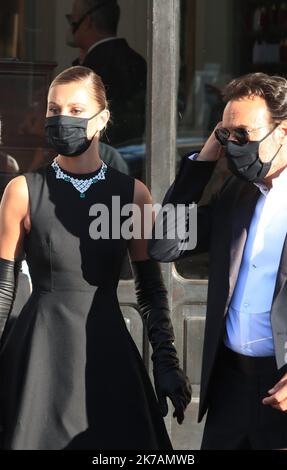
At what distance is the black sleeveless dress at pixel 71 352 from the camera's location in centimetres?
343

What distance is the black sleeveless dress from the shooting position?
3.43 m

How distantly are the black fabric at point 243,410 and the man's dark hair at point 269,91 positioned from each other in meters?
0.77

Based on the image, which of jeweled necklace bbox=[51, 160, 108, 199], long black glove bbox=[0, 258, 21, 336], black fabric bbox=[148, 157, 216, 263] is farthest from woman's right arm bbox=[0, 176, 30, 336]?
black fabric bbox=[148, 157, 216, 263]

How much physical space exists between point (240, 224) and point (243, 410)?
0.59 metres

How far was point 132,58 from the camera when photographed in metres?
5.10

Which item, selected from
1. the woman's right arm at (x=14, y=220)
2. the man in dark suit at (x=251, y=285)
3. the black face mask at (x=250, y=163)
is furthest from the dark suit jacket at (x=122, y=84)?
the black face mask at (x=250, y=163)

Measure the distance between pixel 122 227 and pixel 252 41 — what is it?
2.05 meters

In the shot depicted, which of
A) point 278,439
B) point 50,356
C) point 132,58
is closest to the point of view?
point 278,439

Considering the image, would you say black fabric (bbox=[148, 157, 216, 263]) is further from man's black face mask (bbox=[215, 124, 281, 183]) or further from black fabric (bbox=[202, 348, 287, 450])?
black fabric (bbox=[202, 348, 287, 450])

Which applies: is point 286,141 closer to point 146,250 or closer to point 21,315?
point 146,250

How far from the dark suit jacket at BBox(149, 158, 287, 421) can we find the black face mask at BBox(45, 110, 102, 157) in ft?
1.18

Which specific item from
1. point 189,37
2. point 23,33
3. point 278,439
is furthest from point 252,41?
point 278,439

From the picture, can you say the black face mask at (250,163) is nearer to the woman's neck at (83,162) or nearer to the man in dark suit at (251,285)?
the man in dark suit at (251,285)
